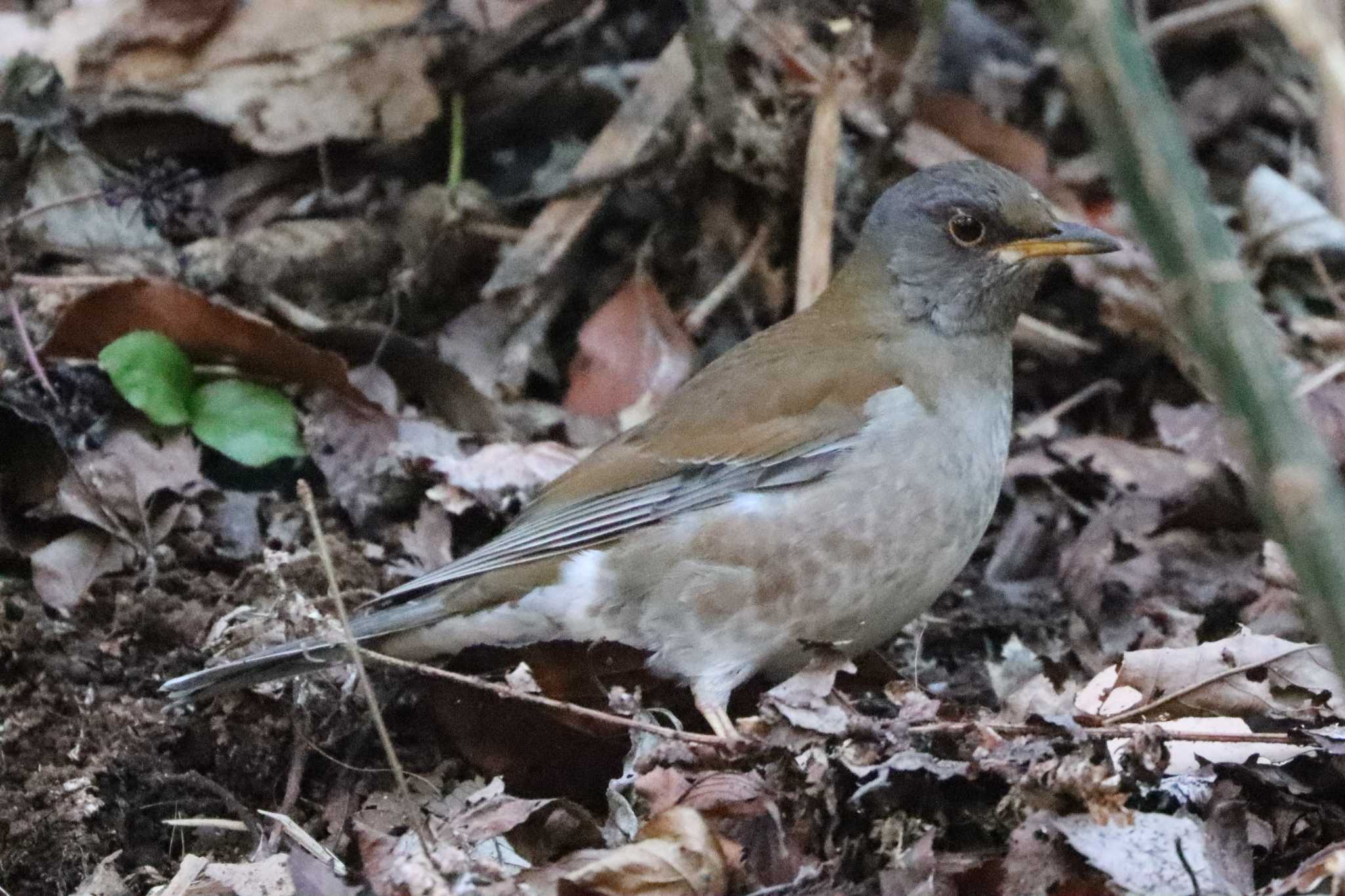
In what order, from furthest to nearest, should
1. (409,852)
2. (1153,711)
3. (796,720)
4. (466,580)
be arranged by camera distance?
(466,580)
(1153,711)
(796,720)
(409,852)

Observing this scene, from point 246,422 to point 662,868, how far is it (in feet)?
7.86

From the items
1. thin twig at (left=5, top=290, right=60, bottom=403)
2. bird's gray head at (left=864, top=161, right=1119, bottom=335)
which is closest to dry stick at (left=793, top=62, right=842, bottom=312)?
bird's gray head at (left=864, top=161, right=1119, bottom=335)

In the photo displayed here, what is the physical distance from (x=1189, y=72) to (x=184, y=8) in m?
4.30

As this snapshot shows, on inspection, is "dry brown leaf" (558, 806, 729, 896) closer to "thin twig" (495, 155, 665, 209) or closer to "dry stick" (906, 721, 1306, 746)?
"dry stick" (906, 721, 1306, 746)

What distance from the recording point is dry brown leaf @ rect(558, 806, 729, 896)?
2.89 m

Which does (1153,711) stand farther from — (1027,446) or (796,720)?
(1027,446)

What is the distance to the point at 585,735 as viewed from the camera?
3645mm

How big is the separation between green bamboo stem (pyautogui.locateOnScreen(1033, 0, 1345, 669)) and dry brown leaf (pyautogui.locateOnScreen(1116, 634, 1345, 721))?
6.18ft

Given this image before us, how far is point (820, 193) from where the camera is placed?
5434 millimetres

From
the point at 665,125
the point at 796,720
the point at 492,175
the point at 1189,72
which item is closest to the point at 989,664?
the point at 796,720

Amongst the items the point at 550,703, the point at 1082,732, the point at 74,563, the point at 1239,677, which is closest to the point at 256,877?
the point at 550,703

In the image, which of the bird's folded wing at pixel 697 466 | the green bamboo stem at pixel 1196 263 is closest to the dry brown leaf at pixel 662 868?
the bird's folded wing at pixel 697 466

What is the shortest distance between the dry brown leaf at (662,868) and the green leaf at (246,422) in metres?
2.15

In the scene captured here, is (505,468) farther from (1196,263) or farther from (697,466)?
(1196,263)
